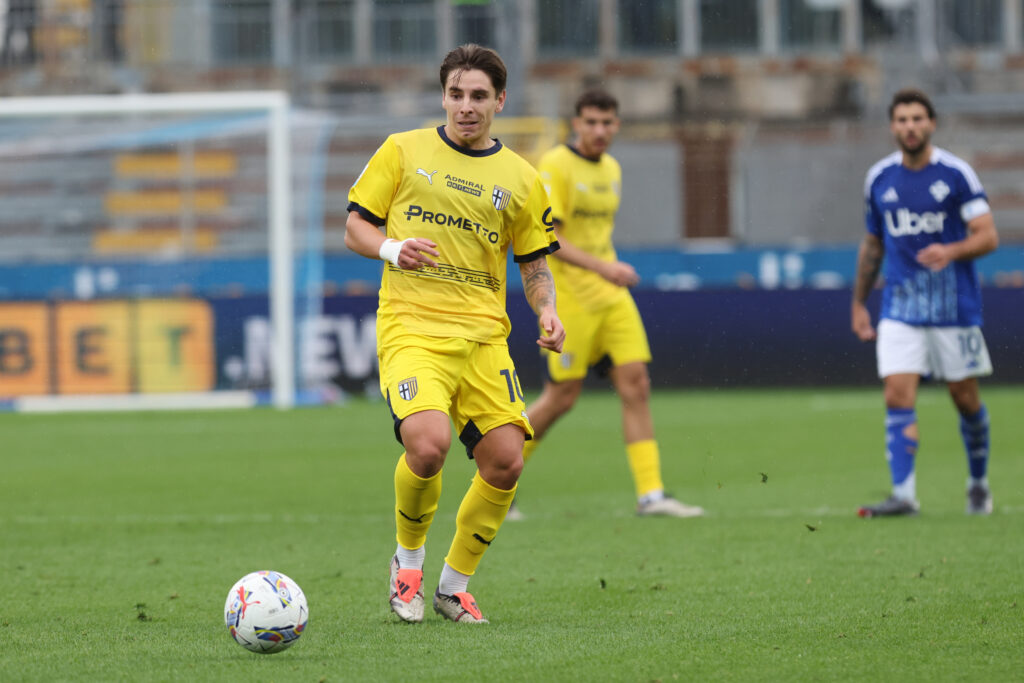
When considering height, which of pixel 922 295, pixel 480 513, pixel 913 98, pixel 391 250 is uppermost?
pixel 913 98

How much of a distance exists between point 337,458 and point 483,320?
6388 mm

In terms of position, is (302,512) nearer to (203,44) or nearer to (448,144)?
(448,144)

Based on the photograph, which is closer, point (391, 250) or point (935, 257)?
point (391, 250)

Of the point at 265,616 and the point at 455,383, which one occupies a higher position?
the point at 455,383

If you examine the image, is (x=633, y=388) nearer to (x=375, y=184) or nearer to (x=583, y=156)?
(x=583, y=156)

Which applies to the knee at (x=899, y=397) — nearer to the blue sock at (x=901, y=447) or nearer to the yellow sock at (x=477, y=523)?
the blue sock at (x=901, y=447)

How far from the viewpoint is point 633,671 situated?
14.2ft

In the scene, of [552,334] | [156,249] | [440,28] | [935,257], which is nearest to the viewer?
[552,334]

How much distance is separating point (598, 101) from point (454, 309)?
3280 mm

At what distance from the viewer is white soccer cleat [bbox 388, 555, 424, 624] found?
521 cm

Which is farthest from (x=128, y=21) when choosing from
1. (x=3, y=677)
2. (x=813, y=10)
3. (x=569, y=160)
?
(x=3, y=677)

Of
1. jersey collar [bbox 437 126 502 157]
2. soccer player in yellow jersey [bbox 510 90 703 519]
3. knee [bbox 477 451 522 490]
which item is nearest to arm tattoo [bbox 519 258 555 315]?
jersey collar [bbox 437 126 502 157]

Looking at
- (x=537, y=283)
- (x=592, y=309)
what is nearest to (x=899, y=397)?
(x=592, y=309)

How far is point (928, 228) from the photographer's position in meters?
8.09
